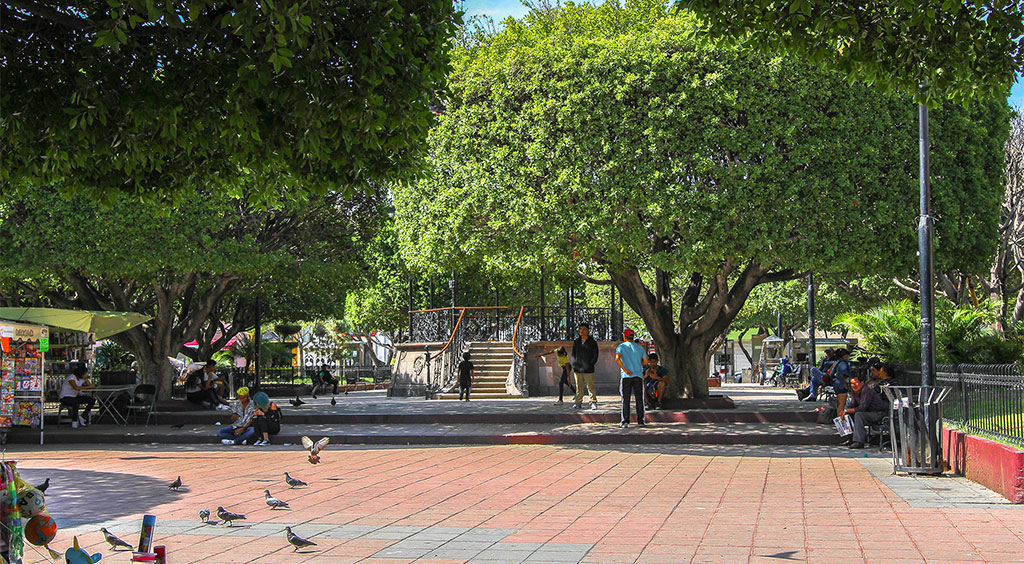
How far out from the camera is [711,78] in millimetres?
17531

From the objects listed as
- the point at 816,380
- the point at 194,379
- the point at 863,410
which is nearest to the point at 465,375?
the point at 194,379

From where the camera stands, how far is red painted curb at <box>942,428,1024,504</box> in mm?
8414

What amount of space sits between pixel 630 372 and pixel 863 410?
3953mm

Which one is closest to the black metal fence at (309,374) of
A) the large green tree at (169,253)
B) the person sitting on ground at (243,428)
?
the large green tree at (169,253)

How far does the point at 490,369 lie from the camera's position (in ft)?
93.7

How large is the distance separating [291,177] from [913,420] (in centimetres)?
723

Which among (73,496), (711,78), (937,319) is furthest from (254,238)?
(937,319)

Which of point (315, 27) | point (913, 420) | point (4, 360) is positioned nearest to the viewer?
point (315, 27)

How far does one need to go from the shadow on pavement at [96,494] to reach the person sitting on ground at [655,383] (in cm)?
1096

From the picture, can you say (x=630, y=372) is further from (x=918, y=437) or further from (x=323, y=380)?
(x=323, y=380)

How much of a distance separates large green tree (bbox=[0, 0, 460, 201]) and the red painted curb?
5939 mm

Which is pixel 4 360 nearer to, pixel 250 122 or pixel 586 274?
pixel 250 122

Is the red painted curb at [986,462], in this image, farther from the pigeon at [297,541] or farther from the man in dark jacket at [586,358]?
the man in dark jacket at [586,358]

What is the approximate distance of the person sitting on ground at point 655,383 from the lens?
19562 mm
